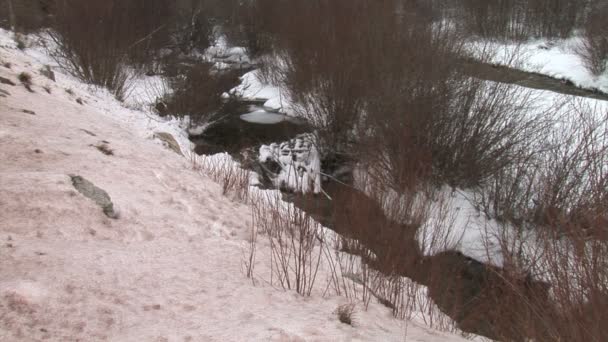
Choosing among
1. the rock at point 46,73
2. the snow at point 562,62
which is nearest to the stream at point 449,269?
the rock at point 46,73

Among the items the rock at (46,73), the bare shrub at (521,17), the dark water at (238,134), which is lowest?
the dark water at (238,134)

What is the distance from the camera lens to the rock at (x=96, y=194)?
3.67 m

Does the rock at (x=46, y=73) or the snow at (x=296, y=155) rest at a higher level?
the rock at (x=46, y=73)

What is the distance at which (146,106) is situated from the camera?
11.7 meters

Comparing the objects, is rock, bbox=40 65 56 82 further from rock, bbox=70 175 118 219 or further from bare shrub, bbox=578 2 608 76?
bare shrub, bbox=578 2 608 76

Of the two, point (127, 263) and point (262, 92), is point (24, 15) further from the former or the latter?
point (127, 263)

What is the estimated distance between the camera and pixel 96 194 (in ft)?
12.3

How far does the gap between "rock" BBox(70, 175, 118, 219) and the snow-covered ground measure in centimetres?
6

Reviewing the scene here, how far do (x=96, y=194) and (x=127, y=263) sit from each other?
101cm

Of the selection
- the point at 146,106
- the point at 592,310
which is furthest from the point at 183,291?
the point at 146,106

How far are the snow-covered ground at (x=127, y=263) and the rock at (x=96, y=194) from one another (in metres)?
0.06

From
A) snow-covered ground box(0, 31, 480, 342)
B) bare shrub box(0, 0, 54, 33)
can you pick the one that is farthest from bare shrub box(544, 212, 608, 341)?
bare shrub box(0, 0, 54, 33)

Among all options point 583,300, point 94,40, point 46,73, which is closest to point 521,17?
point 94,40

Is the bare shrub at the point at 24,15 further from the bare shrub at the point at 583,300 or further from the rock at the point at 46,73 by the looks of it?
the bare shrub at the point at 583,300
